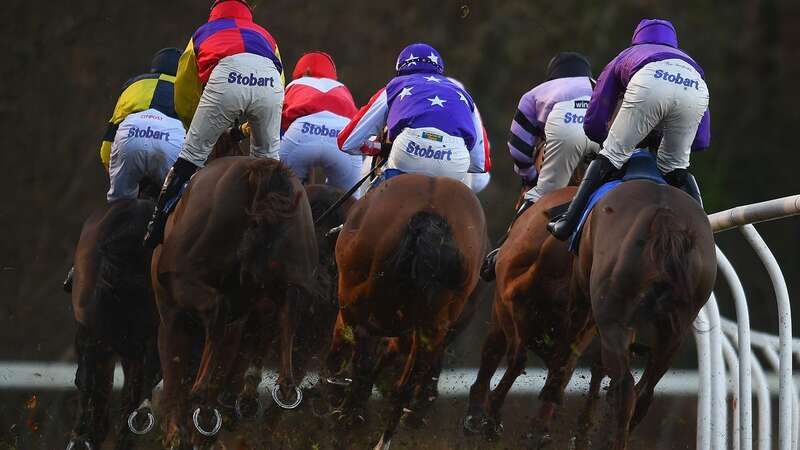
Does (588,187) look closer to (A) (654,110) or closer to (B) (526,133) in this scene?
(A) (654,110)

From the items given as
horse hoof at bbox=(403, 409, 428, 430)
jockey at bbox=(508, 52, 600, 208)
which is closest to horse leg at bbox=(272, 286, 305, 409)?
horse hoof at bbox=(403, 409, 428, 430)

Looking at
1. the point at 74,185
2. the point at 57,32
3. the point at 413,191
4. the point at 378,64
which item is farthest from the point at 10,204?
the point at 413,191

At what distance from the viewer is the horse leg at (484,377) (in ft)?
28.0

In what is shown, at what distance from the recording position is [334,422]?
7848mm

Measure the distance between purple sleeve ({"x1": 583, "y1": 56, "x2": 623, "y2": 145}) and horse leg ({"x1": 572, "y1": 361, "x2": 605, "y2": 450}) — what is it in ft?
4.48

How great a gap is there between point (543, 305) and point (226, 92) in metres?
2.13

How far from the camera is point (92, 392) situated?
8695 millimetres

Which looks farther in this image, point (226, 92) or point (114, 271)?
point (114, 271)

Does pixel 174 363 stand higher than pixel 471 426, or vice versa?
pixel 174 363

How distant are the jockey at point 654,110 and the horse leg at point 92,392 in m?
3.04

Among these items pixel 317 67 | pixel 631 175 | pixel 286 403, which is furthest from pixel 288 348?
pixel 317 67

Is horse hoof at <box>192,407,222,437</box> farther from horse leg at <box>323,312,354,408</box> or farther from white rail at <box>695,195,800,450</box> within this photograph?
white rail at <box>695,195,800,450</box>

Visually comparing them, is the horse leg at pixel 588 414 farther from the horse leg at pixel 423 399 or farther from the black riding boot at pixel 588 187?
the black riding boot at pixel 588 187

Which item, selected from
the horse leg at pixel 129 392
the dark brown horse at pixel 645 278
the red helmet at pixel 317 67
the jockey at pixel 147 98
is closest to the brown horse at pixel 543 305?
the dark brown horse at pixel 645 278
